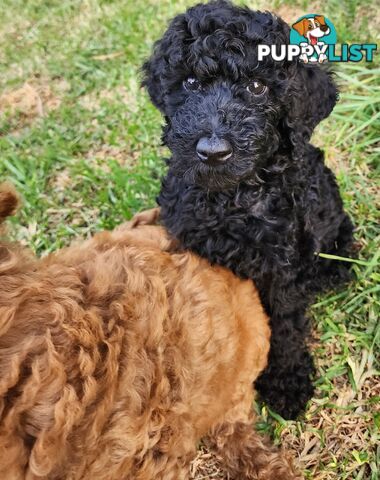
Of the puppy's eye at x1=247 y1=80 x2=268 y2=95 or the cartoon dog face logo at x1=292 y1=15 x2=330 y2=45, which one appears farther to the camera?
the cartoon dog face logo at x1=292 y1=15 x2=330 y2=45

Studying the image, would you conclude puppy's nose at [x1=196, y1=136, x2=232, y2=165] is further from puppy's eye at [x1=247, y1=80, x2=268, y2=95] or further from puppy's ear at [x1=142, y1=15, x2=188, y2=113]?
puppy's ear at [x1=142, y1=15, x2=188, y2=113]

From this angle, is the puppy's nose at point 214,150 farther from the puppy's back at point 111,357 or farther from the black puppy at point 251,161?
the puppy's back at point 111,357

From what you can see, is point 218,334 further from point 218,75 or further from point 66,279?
point 218,75

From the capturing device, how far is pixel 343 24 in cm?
469

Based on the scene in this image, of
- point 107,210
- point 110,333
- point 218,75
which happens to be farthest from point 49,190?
point 110,333

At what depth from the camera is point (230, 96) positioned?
2584 mm

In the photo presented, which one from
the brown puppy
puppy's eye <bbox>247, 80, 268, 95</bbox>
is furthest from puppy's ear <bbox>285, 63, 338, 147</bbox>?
the brown puppy

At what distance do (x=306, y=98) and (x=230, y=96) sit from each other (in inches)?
17.2

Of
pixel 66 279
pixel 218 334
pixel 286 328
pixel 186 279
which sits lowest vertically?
pixel 286 328

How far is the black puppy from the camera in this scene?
8.32ft

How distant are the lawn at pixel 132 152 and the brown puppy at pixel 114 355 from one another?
2.86ft

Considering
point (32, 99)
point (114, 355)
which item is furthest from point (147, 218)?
point (32, 99)

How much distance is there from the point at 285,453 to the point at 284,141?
6.01ft

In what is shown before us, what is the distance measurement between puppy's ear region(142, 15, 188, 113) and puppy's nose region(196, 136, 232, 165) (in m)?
0.52
